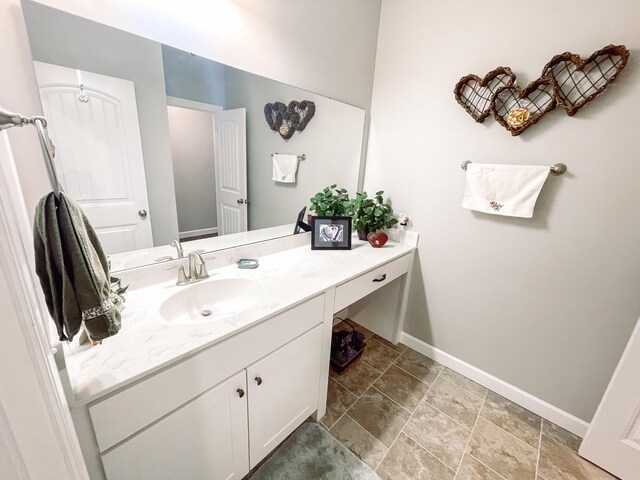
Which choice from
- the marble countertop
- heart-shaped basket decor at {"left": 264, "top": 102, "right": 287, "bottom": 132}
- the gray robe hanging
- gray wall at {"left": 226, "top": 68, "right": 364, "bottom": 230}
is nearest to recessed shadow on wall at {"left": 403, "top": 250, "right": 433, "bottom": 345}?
the marble countertop

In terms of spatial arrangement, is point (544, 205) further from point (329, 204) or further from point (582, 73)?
point (329, 204)

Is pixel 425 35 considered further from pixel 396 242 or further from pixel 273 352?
pixel 273 352

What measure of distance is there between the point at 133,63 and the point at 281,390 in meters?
1.36

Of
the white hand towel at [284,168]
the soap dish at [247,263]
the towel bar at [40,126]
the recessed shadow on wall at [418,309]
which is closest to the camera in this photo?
the towel bar at [40,126]

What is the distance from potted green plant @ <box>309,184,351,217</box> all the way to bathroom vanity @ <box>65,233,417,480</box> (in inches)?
15.1

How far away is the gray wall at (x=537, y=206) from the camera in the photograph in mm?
1131

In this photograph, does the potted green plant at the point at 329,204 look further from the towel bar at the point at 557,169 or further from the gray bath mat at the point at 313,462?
the gray bath mat at the point at 313,462

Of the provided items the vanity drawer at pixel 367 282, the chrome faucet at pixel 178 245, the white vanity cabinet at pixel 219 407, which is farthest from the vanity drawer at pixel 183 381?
the chrome faucet at pixel 178 245

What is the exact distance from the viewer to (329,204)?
173cm

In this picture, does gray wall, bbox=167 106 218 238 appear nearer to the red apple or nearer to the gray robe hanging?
the gray robe hanging

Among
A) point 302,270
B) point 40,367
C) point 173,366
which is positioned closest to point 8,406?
point 40,367

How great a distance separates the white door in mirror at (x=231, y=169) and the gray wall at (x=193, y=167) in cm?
3

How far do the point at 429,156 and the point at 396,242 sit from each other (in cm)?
60

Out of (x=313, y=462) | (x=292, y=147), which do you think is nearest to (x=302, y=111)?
(x=292, y=147)
